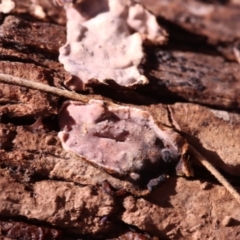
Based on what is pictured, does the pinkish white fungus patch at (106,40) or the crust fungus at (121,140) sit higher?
the pinkish white fungus patch at (106,40)

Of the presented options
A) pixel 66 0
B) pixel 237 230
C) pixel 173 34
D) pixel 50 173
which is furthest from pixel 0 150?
pixel 173 34

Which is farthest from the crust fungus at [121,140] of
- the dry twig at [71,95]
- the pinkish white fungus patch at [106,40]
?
the pinkish white fungus patch at [106,40]

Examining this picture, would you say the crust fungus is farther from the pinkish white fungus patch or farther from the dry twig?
the pinkish white fungus patch

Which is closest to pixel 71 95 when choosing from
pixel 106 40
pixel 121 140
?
pixel 121 140

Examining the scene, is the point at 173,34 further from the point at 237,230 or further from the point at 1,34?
the point at 237,230

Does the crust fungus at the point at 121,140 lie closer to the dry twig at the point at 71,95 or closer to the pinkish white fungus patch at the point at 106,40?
the dry twig at the point at 71,95

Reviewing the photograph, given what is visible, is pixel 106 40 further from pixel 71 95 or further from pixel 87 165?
pixel 87 165
